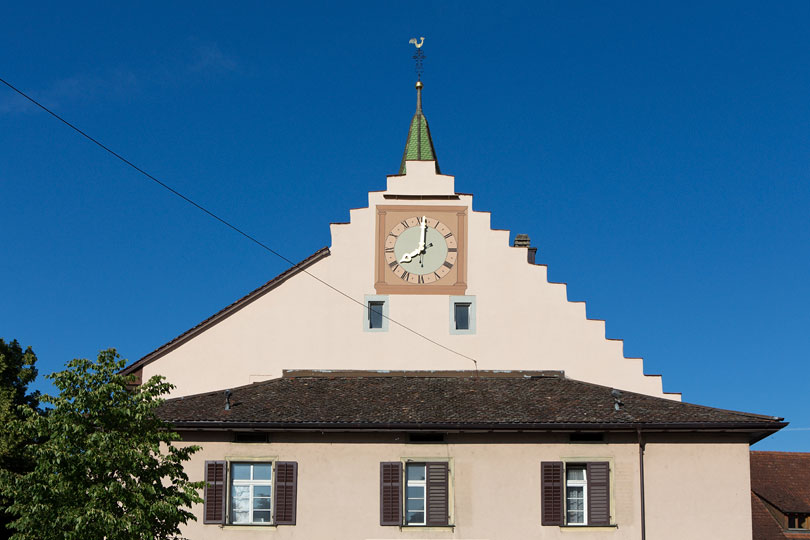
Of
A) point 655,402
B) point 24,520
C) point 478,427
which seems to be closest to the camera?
point 24,520

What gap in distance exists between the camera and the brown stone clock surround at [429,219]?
1375 inches

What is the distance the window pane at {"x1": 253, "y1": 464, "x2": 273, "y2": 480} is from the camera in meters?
30.3

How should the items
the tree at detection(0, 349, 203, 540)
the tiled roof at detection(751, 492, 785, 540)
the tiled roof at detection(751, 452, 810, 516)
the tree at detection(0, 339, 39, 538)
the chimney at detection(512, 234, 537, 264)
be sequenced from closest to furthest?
1. the tree at detection(0, 349, 203, 540)
2. the tree at detection(0, 339, 39, 538)
3. the chimney at detection(512, 234, 537, 264)
4. the tiled roof at detection(751, 492, 785, 540)
5. the tiled roof at detection(751, 452, 810, 516)

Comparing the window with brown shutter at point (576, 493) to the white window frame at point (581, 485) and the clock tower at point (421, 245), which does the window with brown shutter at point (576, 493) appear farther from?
the clock tower at point (421, 245)

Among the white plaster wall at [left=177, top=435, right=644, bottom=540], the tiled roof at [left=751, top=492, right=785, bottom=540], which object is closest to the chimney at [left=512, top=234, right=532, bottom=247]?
the white plaster wall at [left=177, top=435, right=644, bottom=540]

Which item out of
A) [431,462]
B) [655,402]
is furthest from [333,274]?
[655,402]

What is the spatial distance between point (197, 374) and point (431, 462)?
8.09 metres

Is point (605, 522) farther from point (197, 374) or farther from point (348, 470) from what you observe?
point (197, 374)

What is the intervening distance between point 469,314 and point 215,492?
9.62m

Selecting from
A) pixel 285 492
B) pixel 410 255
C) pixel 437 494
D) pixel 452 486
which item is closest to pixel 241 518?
pixel 285 492

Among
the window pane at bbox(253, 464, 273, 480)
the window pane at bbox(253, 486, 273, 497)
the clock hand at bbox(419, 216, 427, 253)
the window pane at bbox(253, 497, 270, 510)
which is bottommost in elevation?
the window pane at bbox(253, 497, 270, 510)

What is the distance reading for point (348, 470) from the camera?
99.2ft

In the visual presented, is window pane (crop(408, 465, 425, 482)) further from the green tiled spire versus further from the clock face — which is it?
the green tiled spire

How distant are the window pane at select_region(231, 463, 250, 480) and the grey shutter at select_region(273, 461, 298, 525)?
864 millimetres
